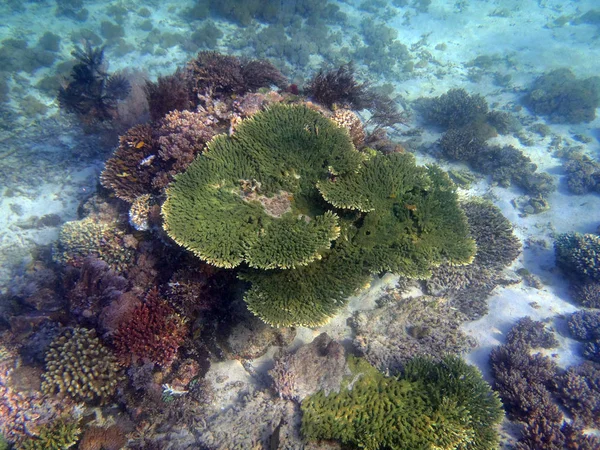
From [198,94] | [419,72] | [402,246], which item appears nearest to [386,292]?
[402,246]

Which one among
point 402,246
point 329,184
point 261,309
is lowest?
point 261,309

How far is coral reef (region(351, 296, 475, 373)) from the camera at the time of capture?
4961mm

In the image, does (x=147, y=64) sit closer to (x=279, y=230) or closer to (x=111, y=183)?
(x=111, y=183)

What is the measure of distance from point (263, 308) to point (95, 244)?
3681 mm

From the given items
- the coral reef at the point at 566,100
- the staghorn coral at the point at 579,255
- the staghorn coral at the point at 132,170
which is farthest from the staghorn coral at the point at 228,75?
the coral reef at the point at 566,100

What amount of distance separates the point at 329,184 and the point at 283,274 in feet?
4.89

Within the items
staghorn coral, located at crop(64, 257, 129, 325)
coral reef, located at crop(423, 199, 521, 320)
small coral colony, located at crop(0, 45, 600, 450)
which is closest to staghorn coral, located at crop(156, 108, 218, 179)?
small coral colony, located at crop(0, 45, 600, 450)

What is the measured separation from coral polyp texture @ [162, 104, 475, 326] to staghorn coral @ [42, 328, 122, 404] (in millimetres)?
1958

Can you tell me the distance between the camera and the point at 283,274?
440 cm

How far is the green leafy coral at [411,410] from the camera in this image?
3.81 m

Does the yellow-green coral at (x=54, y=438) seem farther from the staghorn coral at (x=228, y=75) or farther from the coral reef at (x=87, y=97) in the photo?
the coral reef at (x=87, y=97)

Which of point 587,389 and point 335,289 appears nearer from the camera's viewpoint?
point 335,289

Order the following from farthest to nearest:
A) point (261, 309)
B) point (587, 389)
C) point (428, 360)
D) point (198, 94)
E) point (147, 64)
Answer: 1. point (147, 64)
2. point (198, 94)
3. point (587, 389)
4. point (428, 360)
5. point (261, 309)

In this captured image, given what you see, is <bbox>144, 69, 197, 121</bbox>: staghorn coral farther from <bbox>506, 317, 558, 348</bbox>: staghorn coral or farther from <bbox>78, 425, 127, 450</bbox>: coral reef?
<bbox>506, 317, 558, 348</bbox>: staghorn coral
